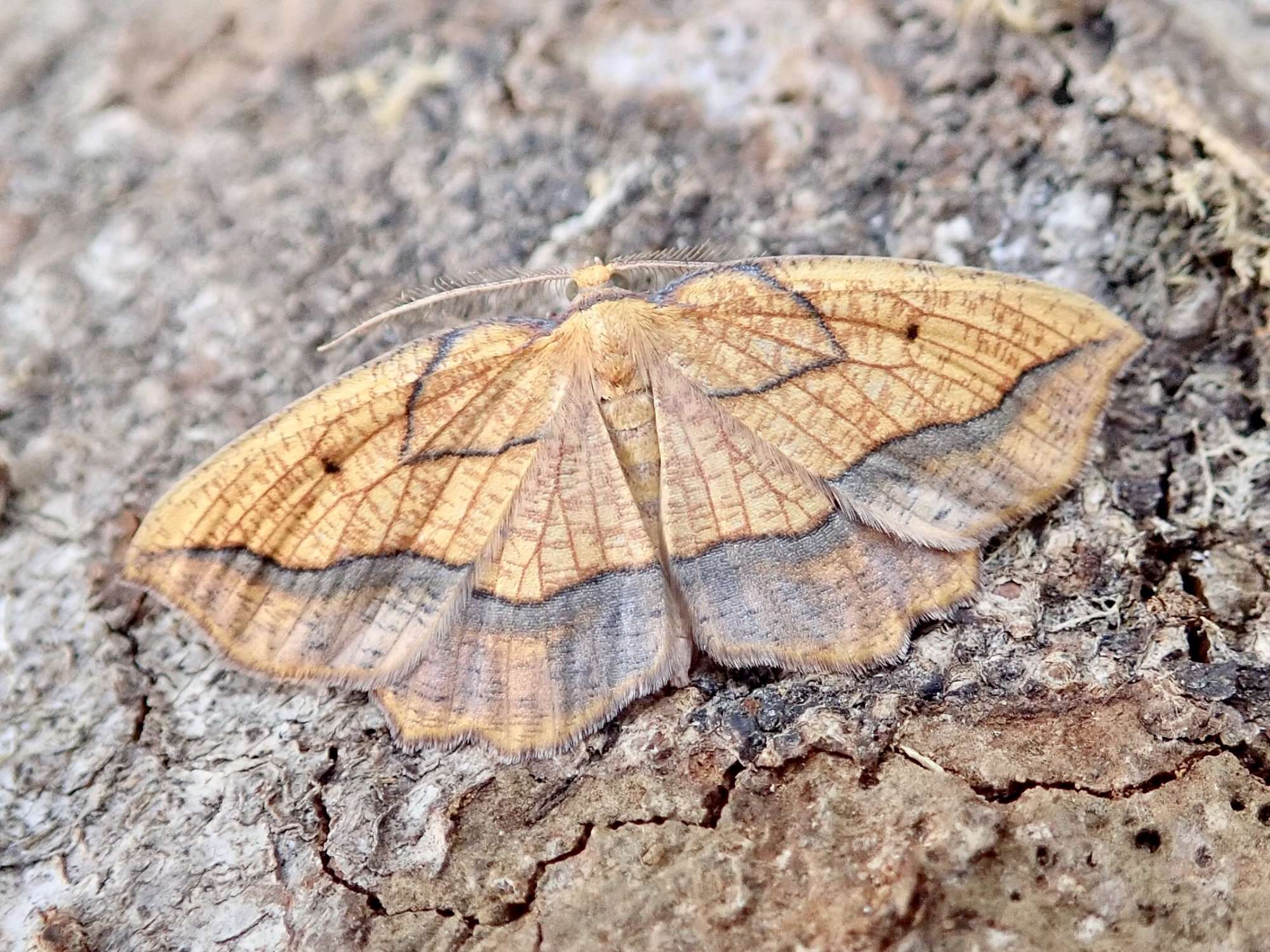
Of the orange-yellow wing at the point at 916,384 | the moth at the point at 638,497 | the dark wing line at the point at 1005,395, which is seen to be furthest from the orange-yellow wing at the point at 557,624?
the dark wing line at the point at 1005,395

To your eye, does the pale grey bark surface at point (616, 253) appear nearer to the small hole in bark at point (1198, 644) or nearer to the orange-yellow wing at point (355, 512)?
the small hole in bark at point (1198, 644)

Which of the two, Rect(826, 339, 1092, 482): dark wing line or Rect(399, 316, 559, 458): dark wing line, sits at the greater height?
Rect(399, 316, 559, 458): dark wing line

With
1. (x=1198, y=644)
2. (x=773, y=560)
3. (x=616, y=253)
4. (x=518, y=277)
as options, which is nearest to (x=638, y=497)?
(x=773, y=560)

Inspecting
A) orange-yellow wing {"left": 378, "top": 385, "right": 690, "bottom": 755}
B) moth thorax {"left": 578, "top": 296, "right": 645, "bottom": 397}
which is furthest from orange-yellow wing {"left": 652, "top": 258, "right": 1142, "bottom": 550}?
orange-yellow wing {"left": 378, "top": 385, "right": 690, "bottom": 755}

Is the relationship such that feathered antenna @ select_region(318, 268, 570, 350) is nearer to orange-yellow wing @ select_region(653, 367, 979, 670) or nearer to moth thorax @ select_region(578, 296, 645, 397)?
moth thorax @ select_region(578, 296, 645, 397)

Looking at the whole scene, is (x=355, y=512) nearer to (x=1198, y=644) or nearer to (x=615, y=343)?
(x=615, y=343)

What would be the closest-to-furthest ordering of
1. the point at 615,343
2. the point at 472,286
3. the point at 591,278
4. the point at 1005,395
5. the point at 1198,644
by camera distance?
the point at 1198,644 → the point at 1005,395 → the point at 615,343 → the point at 591,278 → the point at 472,286
